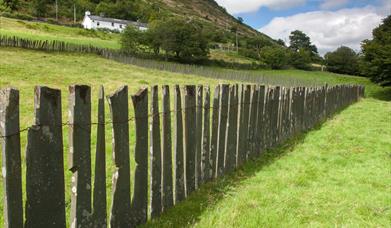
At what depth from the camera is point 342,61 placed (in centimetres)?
9244

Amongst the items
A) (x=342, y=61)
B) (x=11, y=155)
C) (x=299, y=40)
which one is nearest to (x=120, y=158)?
(x=11, y=155)

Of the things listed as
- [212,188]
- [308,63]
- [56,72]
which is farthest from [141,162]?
[308,63]

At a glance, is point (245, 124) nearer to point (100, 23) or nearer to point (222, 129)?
point (222, 129)

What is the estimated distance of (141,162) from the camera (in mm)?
5051

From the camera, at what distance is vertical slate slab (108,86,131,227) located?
178 inches

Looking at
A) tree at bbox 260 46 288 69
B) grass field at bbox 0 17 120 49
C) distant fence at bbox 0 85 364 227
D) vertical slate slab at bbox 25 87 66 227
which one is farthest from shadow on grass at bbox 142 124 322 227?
tree at bbox 260 46 288 69

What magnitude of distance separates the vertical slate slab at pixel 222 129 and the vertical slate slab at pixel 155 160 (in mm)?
2051

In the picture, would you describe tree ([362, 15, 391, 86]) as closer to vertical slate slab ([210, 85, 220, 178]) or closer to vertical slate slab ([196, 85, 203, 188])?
vertical slate slab ([210, 85, 220, 178])

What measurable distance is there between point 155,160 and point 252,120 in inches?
162

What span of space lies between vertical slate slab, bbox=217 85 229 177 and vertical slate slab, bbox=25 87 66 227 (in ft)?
12.8

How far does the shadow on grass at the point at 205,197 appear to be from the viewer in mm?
5395

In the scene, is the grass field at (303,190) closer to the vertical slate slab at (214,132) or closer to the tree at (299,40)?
the vertical slate slab at (214,132)

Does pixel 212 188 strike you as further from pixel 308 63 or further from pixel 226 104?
pixel 308 63

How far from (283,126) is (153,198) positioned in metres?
7.10
